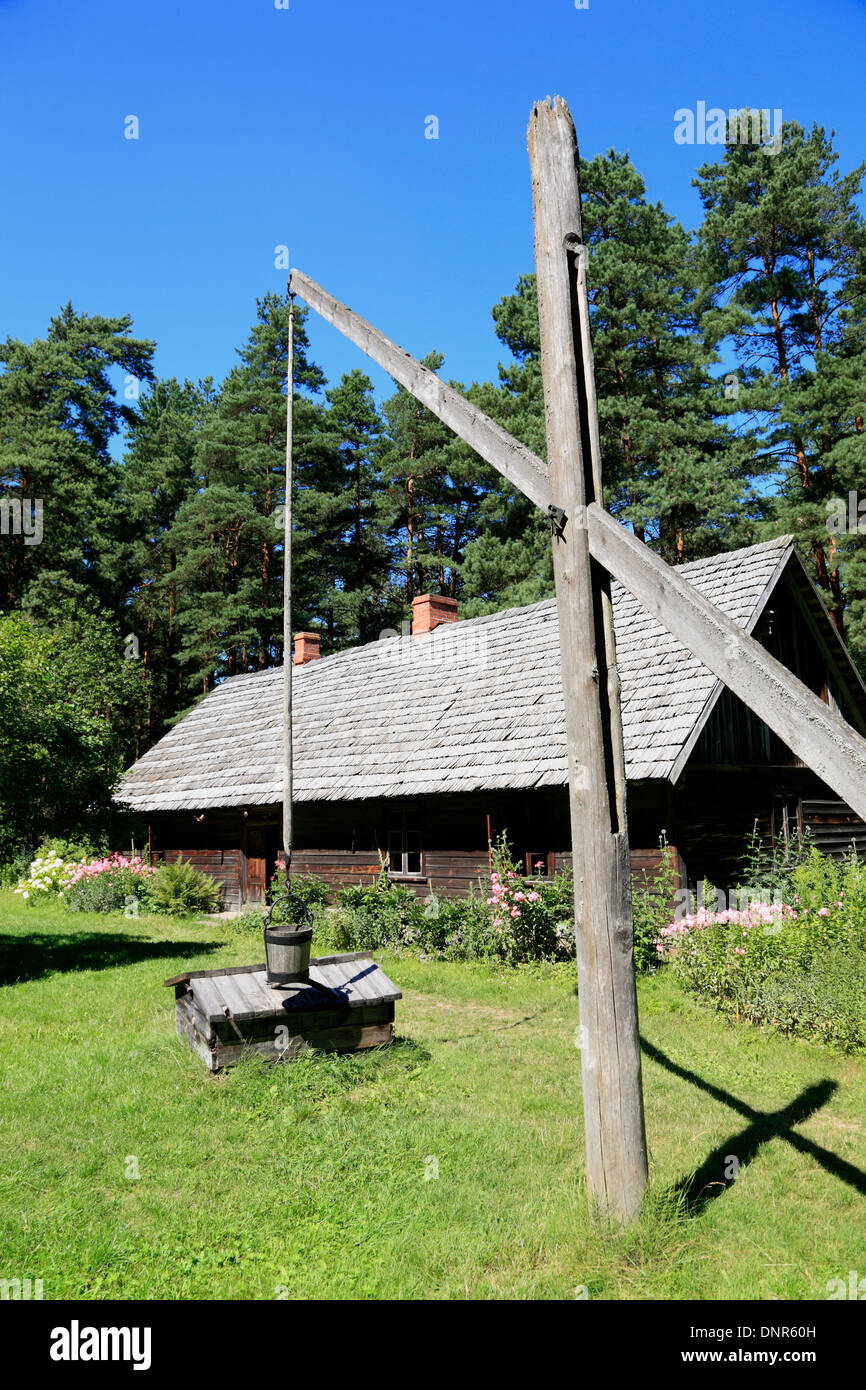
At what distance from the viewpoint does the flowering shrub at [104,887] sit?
17000mm

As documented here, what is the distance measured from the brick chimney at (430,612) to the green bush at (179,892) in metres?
7.26

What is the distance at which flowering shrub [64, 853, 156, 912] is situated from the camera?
17000 millimetres

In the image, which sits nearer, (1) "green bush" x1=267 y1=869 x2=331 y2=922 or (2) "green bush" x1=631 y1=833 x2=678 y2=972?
(2) "green bush" x1=631 y1=833 x2=678 y2=972

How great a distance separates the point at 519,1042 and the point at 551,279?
5983 mm

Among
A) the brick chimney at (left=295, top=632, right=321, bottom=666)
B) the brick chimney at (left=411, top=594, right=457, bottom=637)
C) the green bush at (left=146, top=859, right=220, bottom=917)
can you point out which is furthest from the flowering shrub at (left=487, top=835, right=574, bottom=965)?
the brick chimney at (left=295, top=632, right=321, bottom=666)

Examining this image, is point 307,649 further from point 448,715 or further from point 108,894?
point 448,715

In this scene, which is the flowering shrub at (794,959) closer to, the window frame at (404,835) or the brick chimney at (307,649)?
the window frame at (404,835)

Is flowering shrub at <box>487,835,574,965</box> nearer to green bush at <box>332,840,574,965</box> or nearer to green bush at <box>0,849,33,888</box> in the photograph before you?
green bush at <box>332,840,574,965</box>

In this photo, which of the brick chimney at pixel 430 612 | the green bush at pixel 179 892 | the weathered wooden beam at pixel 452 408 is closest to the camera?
the weathered wooden beam at pixel 452 408

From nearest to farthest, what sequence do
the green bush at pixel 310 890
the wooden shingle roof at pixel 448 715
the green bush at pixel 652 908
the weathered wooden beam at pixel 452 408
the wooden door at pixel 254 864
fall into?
1. the weathered wooden beam at pixel 452 408
2. the green bush at pixel 652 908
3. the wooden shingle roof at pixel 448 715
4. the green bush at pixel 310 890
5. the wooden door at pixel 254 864

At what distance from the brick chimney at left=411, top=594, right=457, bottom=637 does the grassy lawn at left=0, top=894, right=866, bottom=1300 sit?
41.1 ft

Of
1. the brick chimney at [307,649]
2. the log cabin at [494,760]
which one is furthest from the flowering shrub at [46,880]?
the brick chimney at [307,649]

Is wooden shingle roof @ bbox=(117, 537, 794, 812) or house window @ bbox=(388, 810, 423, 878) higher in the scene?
wooden shingle roof @ bbox=(117, 537, 794, 812)

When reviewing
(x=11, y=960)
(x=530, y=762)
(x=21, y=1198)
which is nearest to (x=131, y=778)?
(x=11, y=960)
